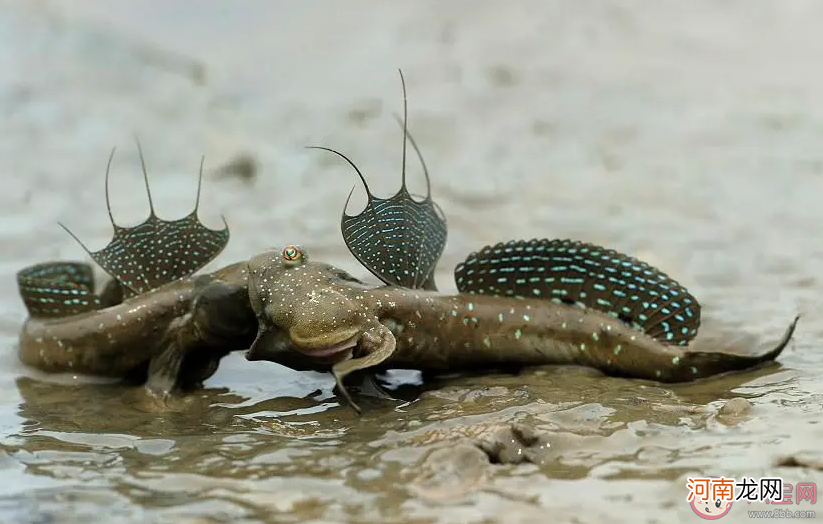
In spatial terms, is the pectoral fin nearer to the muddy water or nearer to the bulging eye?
the muddy water

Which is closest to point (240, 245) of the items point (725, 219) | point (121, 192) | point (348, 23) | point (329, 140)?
point (121, 192)

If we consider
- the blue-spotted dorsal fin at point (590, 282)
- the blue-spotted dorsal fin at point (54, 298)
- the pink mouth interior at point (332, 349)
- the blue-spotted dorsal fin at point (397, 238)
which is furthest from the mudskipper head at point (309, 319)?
the blue-spotted dorsal fin at point (54, 298)

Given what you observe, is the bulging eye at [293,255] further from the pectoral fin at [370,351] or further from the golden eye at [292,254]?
the pectoral fin at [370,351]

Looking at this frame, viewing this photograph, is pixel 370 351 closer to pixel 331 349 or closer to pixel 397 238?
pixel 331 349

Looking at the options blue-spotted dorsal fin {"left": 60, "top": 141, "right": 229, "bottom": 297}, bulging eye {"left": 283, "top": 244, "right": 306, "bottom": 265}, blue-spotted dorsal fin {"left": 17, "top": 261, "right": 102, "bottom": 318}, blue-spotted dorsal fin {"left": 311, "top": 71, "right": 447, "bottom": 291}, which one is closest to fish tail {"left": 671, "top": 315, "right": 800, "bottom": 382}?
blue-spotted dorsal fin {"left": 311, "top": 71, "right": 447, "bottom": 291}

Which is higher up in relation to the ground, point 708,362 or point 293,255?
point 293,255

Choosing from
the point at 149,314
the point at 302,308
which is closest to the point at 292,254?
the point at 302,308
